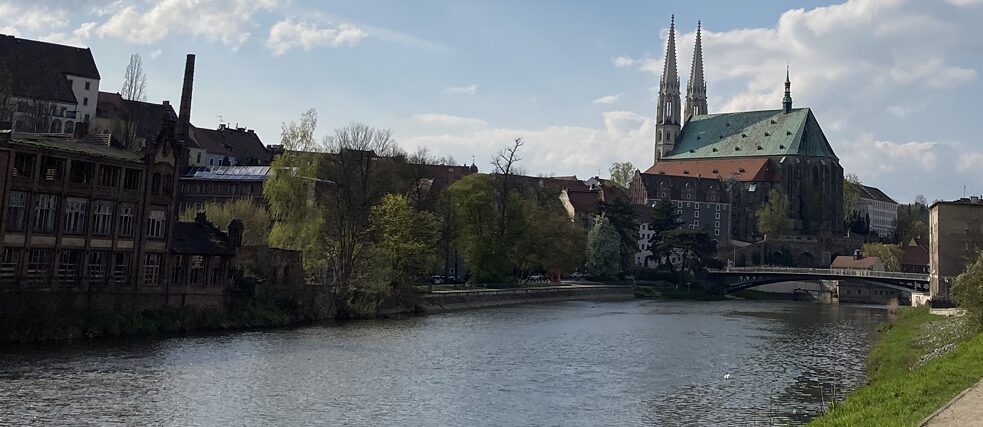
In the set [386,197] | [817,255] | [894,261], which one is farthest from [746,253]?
[386,197]

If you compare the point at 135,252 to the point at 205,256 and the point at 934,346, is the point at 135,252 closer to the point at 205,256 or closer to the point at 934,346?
the point at 205,256

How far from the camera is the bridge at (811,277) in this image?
108188mm

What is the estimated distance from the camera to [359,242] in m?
68.6

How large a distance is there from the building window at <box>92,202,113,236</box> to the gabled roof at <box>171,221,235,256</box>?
4290 mm

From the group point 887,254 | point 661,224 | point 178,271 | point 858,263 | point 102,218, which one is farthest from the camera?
point 858,263

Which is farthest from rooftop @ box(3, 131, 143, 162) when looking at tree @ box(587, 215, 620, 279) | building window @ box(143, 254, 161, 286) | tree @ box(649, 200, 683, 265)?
tree @ box(649, 200, 683, 265)

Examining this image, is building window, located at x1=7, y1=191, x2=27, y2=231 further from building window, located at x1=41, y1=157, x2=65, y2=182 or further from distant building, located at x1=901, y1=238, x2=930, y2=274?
distant building, located at x1=901, y1=238, x2=930, y2=274

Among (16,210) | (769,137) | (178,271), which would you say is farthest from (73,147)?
(769,137)

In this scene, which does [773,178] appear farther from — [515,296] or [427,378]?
[427,378]

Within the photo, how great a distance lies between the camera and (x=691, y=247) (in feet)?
439

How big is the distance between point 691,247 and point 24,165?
10133 centimetres

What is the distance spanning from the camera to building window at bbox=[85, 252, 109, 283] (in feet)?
159

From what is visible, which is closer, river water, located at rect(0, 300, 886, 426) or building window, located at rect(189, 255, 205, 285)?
river water, located at rect(0, 300, 886, 426)

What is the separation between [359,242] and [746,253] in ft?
364
